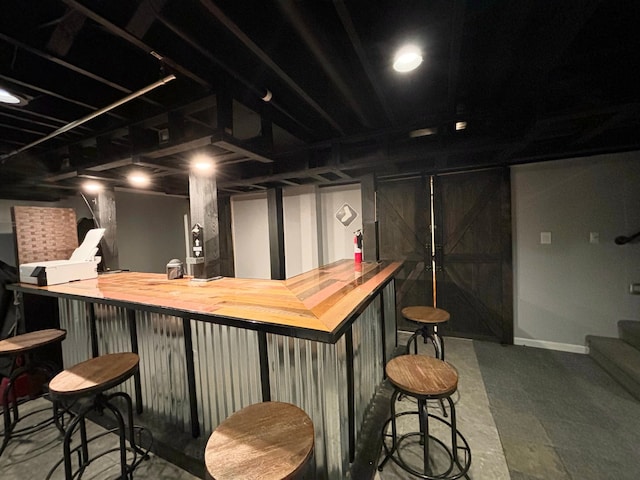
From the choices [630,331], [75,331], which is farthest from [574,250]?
[75,331]

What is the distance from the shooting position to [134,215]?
5.14m

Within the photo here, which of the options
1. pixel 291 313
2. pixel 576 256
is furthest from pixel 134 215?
pixel 576 256

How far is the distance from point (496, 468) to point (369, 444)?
0.83m

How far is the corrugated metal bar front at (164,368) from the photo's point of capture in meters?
1.93

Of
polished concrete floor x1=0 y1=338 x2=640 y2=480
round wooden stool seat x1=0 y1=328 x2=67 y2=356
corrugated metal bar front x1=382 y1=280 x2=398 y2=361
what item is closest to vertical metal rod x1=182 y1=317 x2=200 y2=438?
polished concrete floor x1=0 y1=338 x2=640 y2=480

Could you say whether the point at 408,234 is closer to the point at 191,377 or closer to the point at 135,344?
the point at 191,377

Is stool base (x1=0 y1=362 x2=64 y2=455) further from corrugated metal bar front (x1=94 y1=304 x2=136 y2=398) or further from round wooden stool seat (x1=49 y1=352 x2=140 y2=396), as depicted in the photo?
round wooden stool seat (x1=49 y1=352 x2=140 y2=396)

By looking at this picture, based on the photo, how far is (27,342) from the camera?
6.82 feet

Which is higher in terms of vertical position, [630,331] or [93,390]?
[93,390]

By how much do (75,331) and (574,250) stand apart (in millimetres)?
5888

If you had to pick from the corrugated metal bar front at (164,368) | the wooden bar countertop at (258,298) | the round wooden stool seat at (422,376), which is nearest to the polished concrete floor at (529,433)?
the corrugated metal bar front at (164,368)

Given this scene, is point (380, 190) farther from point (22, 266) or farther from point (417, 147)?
point (22, 266)

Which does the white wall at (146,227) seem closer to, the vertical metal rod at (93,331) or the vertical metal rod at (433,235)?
the vertical metal rod at (93,331)

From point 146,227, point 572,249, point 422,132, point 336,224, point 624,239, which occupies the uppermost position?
point 422,132
